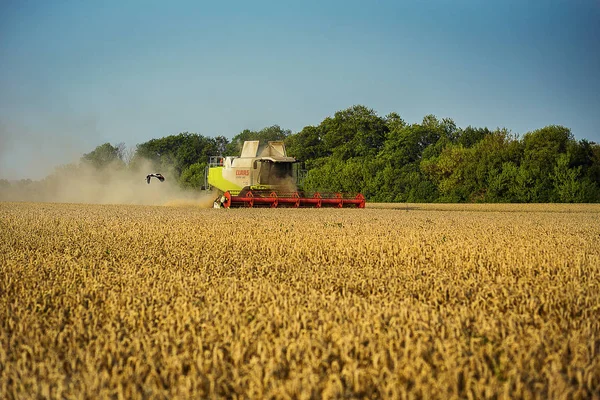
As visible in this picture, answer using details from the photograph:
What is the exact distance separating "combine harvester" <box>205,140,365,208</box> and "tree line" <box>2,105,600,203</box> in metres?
4.59

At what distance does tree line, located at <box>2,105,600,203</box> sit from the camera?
47219mm

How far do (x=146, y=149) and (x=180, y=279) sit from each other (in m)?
94.0

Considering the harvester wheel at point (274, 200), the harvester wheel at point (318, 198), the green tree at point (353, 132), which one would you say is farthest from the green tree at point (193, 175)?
the harvester wheel at point (274, 200)

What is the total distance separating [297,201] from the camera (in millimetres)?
28875

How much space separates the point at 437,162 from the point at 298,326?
53.3 metres

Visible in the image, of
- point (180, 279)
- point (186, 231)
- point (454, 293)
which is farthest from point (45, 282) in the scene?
point (186, 231)

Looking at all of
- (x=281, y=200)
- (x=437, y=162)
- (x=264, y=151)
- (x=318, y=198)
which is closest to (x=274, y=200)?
(x=281, y=200)

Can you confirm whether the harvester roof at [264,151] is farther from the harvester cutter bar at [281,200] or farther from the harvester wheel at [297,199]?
the harvester cutter bar at [281,200]

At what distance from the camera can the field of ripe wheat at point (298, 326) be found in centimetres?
354

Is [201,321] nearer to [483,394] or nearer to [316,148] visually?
[483,394]

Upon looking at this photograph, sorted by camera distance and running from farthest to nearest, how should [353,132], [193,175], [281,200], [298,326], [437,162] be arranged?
[353,132] < [193,175] < [437,162] < [281,200] < [298,326]

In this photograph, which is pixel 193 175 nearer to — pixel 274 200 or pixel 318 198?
pixel 318 198

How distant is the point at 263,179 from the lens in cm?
2942

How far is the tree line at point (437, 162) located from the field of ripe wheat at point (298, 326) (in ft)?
88.1
